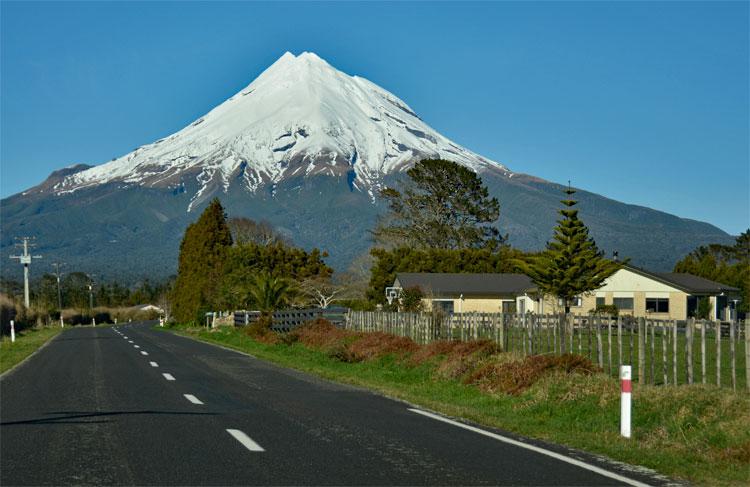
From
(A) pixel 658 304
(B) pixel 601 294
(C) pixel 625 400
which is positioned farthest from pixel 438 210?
(C) pixel 625 400

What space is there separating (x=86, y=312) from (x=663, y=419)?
360 ft

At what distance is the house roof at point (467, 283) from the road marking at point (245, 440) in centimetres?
5757

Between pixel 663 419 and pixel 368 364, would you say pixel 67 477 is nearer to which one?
pixel 663 419

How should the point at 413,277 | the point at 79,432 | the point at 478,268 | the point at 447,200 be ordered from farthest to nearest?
the point at 447,200
the point at 478,268
the point at 413,277
the point at 79,432

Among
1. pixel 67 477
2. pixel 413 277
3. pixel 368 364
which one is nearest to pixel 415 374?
pixel 368 364

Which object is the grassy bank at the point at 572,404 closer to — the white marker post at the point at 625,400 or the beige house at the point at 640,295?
the white marker post at the point at 625,400

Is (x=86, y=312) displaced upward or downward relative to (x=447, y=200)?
downward

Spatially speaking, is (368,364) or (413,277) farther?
(413,277)

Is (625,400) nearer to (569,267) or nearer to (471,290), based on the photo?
(569,267)

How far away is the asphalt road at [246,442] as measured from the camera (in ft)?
31.2

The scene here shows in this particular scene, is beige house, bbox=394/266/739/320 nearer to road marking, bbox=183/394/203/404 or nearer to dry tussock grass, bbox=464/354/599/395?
dry tussock grass, bbox=464/354/599/395

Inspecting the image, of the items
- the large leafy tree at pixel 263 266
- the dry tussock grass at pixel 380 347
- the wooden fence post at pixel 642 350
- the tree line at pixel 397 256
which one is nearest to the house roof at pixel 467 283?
the tree line at pixel 397 256

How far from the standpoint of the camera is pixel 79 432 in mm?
12352

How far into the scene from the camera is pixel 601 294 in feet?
220
